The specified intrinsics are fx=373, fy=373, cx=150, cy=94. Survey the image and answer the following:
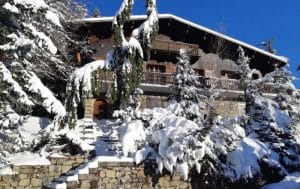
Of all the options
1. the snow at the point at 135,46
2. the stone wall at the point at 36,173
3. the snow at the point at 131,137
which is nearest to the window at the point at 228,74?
the snow at the point at 135,46

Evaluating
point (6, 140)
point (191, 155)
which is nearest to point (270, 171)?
point (191, 155)

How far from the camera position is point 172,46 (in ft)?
79.8

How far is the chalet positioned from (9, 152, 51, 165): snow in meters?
8.73

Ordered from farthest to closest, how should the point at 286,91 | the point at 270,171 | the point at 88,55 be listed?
the point at 88,55, the point at 286,91, the point at 270,171

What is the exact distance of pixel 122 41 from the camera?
45.0 ft

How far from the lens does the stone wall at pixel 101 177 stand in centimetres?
1068

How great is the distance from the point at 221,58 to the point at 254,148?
1408 centimetres

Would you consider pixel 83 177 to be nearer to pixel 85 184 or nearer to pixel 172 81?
pixel 85 184

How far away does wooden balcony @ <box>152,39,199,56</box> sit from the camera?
2384 centimetres

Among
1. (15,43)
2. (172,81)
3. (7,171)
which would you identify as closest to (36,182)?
(7,171)

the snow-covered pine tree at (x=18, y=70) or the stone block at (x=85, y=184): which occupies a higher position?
the snow-covered pine tree at (x=18, y=70)

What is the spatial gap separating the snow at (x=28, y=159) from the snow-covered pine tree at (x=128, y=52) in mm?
3454

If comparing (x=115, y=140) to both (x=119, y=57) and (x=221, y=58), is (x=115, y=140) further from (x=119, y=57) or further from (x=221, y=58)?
(x=221, y=58)

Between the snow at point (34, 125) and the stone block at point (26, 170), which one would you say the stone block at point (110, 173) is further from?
the snow at point (34, 125)
